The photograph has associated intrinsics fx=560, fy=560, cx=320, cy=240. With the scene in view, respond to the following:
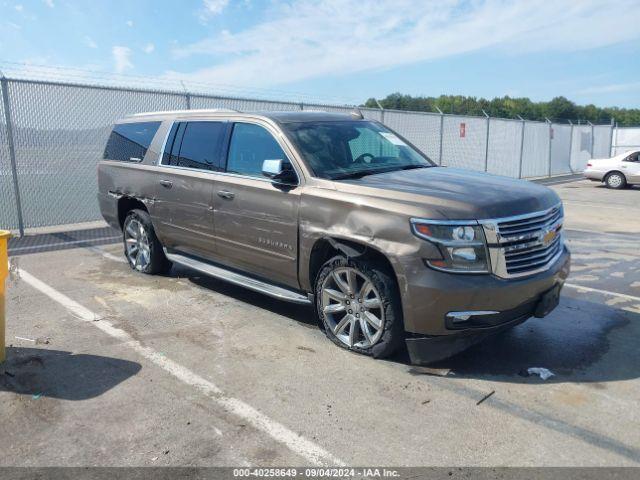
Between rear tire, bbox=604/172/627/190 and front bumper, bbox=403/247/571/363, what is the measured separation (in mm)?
17359

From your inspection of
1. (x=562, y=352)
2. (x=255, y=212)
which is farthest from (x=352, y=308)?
(x=562, y=352)

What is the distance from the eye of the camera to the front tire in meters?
4.10

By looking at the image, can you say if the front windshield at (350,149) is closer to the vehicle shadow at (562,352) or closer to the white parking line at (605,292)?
the vehicle shadow at (562,352)

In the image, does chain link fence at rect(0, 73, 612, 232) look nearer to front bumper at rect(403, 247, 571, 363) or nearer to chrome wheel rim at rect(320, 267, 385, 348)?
chrome wheel rim at rect(320, 267, 385, 348)

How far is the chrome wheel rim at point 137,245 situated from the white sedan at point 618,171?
689 inches

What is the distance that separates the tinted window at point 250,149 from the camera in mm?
5023

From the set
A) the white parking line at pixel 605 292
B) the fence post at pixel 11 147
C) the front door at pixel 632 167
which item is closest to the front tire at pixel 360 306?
the white parking line at pixel 605 292

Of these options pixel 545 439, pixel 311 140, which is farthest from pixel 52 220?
pixel 545 439

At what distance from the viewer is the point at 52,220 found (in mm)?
10289

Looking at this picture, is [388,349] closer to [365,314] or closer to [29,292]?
[365,314]

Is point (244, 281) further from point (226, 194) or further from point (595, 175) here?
point (595, 175)

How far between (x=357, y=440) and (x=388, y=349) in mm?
1076

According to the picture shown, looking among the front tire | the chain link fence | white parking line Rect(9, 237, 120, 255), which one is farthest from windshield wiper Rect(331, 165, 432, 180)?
white parking line Rect(9, 237, 120, 255)

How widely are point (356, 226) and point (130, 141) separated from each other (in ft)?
13.1
